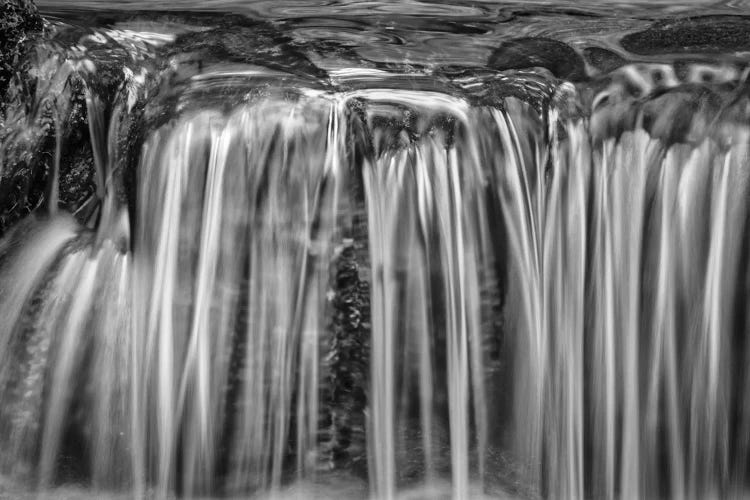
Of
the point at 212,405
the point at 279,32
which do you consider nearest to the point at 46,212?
the point at 212,405

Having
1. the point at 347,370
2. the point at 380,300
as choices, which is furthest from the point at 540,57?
the point at 347,370

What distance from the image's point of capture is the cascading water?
2.43 metres

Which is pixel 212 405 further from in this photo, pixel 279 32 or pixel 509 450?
pixel 279 32

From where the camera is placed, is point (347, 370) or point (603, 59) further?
point (603, 59)

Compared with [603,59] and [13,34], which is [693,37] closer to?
[603,59]

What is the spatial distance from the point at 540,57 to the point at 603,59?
209 mm

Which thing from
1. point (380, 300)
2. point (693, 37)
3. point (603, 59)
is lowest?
point (380, 300)

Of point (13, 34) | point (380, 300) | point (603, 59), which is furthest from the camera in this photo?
point (603, 59)

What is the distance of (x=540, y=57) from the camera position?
9.45 feet

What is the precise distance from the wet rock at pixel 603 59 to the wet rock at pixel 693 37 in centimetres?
8

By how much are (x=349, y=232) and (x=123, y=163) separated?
2.38 feet

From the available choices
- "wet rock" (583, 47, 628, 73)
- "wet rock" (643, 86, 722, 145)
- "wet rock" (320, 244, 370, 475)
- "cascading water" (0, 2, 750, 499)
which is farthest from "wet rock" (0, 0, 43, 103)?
"wet rock" (643, 86, 722, 145)

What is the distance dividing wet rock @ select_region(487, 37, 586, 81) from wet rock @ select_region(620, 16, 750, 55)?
219mm

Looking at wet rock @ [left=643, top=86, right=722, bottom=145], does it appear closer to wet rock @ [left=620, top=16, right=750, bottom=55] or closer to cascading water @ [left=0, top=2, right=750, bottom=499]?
cascading water @ [left=0, top=2, right=750, bottom=499]
